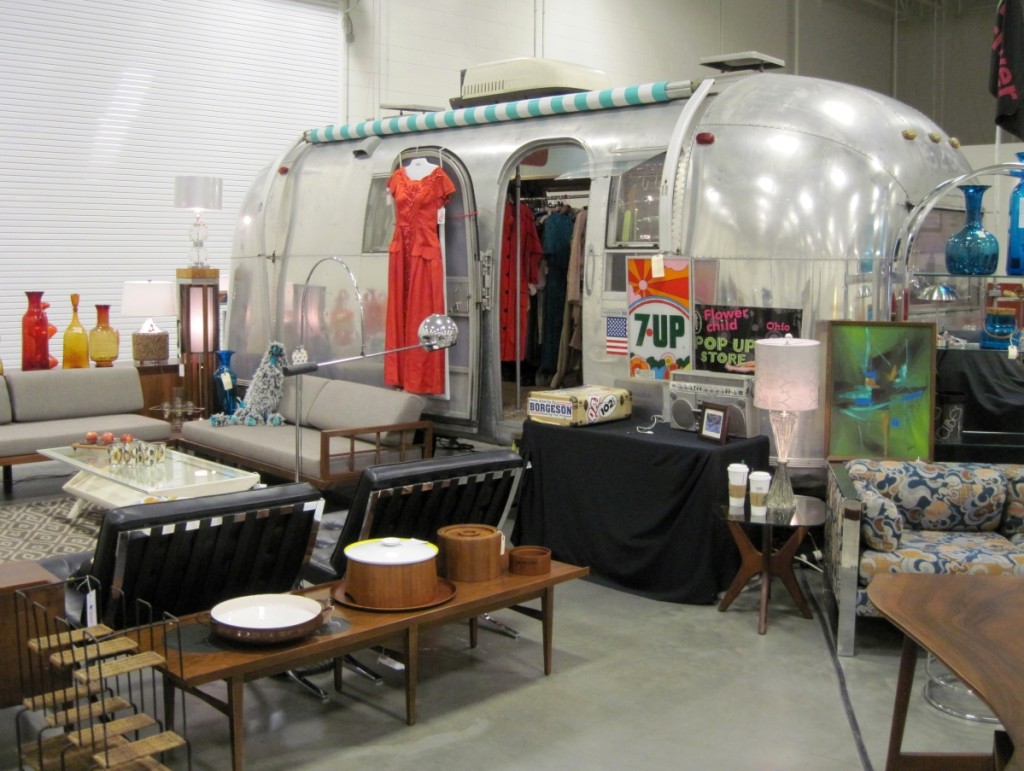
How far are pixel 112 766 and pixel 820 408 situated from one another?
152 inches

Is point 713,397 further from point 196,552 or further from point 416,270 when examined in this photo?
point 196,552

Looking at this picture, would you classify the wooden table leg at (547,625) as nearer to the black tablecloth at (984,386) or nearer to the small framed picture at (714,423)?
the small framed picture at (714,423)

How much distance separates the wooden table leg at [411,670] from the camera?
12.4 ft

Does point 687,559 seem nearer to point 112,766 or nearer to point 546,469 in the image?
point 546,469

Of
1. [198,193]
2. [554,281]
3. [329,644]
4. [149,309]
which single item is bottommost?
[329,644]

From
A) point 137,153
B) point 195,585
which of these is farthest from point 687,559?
point 137,153

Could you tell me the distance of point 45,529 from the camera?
649 cm

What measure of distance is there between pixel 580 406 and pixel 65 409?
4.10 meters

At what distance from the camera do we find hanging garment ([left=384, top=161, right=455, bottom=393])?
23.1ft

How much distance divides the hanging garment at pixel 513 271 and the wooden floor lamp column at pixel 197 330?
2.34m

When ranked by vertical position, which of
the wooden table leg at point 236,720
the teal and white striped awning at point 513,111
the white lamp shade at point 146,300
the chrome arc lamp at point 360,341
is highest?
the teal and white striped awning at point 513,111

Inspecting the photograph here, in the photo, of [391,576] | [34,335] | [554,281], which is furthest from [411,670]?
[34,335]

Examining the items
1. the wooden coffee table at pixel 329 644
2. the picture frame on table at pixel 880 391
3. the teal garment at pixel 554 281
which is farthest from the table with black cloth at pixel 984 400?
the teal garment at pixel 554 281

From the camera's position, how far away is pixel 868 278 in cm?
552
